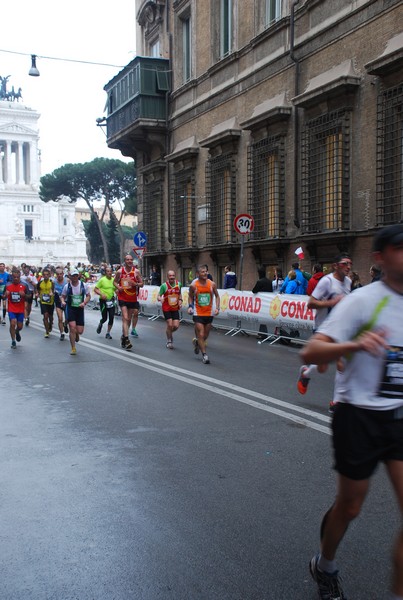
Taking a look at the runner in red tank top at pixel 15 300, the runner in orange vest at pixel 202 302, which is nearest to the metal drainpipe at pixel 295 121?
the runner in orange vest at pixel 202 302

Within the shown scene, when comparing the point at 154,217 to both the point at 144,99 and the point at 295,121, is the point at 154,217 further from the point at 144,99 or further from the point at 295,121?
the point at 295,121

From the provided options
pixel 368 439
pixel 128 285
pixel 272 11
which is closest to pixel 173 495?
pixel 368 439

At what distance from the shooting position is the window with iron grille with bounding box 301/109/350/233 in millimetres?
15992

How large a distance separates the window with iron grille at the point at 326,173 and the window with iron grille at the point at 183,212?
309 inches

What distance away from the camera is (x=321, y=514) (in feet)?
14.2

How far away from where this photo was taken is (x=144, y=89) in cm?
2647

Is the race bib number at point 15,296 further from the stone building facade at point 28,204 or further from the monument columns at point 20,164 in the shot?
the monument columns at point 20,164

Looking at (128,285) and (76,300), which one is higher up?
(128,285)

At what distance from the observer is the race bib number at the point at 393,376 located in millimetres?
2893

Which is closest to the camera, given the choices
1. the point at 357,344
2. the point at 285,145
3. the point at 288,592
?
the point at 357,344

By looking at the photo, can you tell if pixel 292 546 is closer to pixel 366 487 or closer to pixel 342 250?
pixel 366 487

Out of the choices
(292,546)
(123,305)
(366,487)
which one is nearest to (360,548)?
(292,546)

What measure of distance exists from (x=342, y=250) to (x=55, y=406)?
9.89 meters

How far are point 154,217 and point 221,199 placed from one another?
6.96 m
